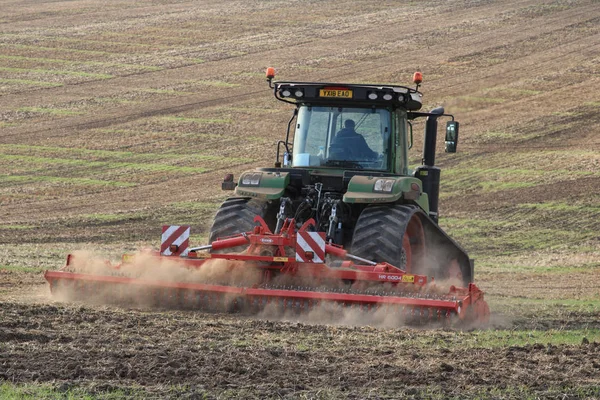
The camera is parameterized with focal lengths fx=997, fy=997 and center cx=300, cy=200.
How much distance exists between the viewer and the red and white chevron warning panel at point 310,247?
9.84 m

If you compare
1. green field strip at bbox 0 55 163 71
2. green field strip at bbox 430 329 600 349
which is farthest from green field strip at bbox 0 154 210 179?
green field strip at bbox 430 329 600 349

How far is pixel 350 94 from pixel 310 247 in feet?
7.46

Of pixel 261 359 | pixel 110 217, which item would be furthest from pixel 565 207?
pixel 261 359

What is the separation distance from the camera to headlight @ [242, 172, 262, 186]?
36.0 feet

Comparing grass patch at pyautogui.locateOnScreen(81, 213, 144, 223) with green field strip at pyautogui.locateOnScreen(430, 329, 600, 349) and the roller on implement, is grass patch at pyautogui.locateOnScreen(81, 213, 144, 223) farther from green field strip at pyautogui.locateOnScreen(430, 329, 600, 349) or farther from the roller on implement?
green field strip at pyautogui.locateOnScreen(430, 329, 600, 349)

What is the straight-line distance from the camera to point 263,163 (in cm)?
2778

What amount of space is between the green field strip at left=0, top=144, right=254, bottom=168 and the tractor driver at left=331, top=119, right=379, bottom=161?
55.7ft

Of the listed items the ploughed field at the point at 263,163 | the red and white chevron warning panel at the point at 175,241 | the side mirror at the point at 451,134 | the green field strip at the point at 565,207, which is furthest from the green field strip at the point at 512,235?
the red and white chevron warning panel at the point at 175,241

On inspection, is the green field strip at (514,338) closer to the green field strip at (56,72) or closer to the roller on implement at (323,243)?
the roller on implement at (323,243)

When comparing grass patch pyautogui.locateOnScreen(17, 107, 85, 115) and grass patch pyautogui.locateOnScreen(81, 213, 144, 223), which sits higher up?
grass patch pyautogui.locateOnScreen(17, 107, 85, 115)

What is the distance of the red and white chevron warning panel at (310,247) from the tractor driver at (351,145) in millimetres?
1815

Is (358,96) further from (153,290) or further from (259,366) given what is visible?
(259,366)

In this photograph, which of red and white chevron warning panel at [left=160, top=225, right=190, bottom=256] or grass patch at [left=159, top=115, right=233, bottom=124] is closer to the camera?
red and white chevron warning panel at [left=160, top=225, right=190, bottom=256]

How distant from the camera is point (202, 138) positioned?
30938 millimetres
